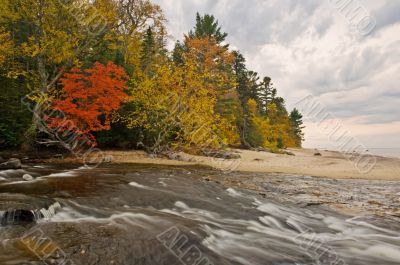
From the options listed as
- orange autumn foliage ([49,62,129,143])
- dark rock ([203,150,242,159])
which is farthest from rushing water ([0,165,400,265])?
dark rock ([203,150,242,159])

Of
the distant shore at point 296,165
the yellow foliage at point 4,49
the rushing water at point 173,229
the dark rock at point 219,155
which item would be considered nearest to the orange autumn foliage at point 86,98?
the distant shore at point 296,165

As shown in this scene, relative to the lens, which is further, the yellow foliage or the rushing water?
the yellow foliage

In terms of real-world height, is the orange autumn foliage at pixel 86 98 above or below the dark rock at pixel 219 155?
above

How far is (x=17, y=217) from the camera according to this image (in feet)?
20.1

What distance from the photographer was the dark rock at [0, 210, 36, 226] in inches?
236

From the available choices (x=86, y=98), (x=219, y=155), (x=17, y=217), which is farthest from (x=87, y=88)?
(x=17, y=217)

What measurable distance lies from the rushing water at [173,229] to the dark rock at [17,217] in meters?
0.10

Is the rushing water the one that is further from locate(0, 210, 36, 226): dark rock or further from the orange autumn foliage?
the orange autumn foliage

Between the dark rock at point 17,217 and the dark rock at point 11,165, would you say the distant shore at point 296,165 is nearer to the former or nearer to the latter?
the dark rock at point 11,165

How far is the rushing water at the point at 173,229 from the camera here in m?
4.93

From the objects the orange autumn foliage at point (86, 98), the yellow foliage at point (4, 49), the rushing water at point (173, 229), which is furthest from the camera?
the orange autumn foliage at point (86, 98)

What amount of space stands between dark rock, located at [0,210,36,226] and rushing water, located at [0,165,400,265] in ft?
0.31

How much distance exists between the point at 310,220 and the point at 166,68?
16.9 m

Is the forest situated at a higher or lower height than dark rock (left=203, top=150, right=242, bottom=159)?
higher
